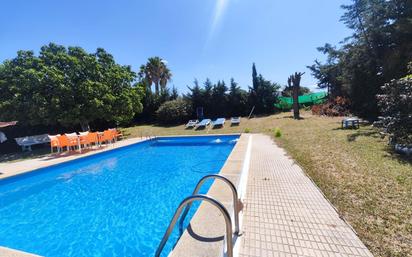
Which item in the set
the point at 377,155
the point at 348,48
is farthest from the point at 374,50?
the point at 377,155

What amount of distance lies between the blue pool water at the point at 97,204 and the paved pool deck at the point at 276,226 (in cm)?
115

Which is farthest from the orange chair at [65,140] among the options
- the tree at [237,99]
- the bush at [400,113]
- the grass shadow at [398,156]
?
the tree at [237,99]

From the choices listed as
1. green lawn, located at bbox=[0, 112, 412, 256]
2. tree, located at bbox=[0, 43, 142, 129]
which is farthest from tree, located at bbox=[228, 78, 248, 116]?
green lawn, located at bbox=[0, 112, 412, 256]

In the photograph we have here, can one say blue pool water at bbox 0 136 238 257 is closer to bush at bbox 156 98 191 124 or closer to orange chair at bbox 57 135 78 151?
orange chair at bbox 57 135 78 151

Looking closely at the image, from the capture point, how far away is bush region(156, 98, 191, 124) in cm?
2180

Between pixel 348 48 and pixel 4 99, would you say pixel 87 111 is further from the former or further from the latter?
pixel 348 48

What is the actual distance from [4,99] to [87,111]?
4.17 meters

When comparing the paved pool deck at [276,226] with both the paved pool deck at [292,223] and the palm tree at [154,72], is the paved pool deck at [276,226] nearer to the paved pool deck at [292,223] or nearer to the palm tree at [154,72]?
the paved pool deck at [292,223]

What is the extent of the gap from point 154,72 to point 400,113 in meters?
30.0

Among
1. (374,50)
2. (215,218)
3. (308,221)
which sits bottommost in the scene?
(308,221)

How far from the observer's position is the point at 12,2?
844 cm

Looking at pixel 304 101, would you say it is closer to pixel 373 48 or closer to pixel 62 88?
pixel 373 48

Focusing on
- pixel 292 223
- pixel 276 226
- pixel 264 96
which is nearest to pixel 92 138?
pixel 276 226

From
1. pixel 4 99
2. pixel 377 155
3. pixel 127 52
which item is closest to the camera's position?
pixel 377 155
